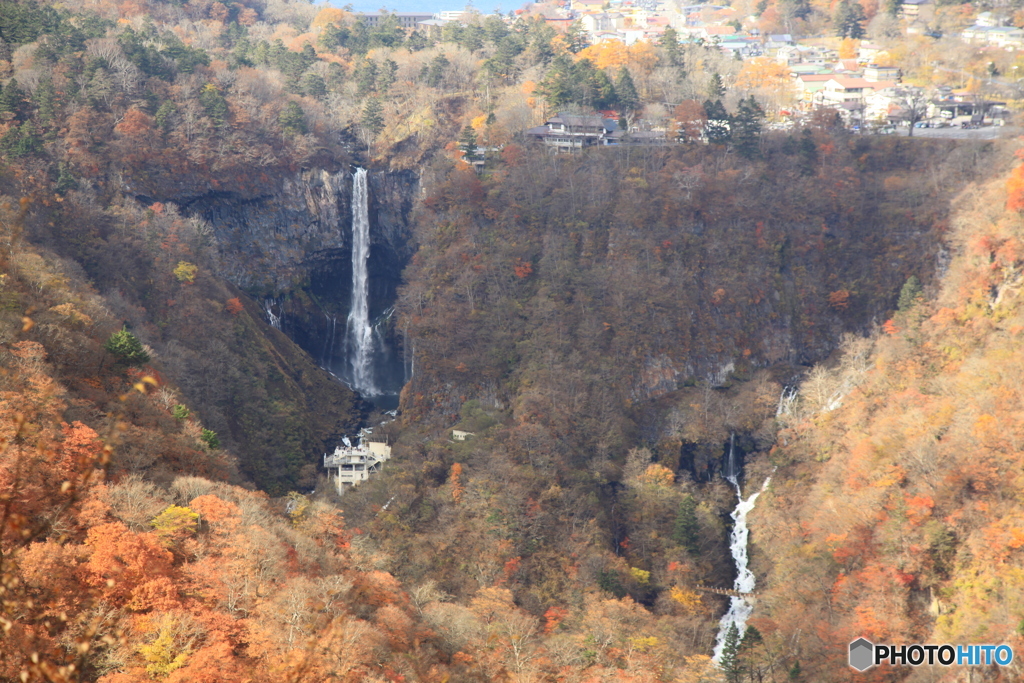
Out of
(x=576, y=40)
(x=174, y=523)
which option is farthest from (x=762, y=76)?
(x=174, y=523)

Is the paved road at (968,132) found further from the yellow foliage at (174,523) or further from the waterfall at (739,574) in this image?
the yellow foliage at (174,523)

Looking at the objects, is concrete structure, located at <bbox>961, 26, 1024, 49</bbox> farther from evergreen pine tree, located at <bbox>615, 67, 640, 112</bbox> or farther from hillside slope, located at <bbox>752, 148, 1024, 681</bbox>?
hillside slope, located at <bbox>752, 148, 1024, 681</bbox>

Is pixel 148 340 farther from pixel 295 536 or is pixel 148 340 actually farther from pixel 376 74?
pixel 376 74

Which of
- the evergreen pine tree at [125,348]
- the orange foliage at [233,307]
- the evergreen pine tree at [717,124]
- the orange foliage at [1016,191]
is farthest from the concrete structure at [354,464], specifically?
the orange foliage at [1016,191]

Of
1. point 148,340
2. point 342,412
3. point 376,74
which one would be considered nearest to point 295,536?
point 148,340

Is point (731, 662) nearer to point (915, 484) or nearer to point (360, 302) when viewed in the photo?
point (915, 484)

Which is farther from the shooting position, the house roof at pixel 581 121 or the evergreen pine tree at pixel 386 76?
the evergreen pine tree at pixel 386 76
